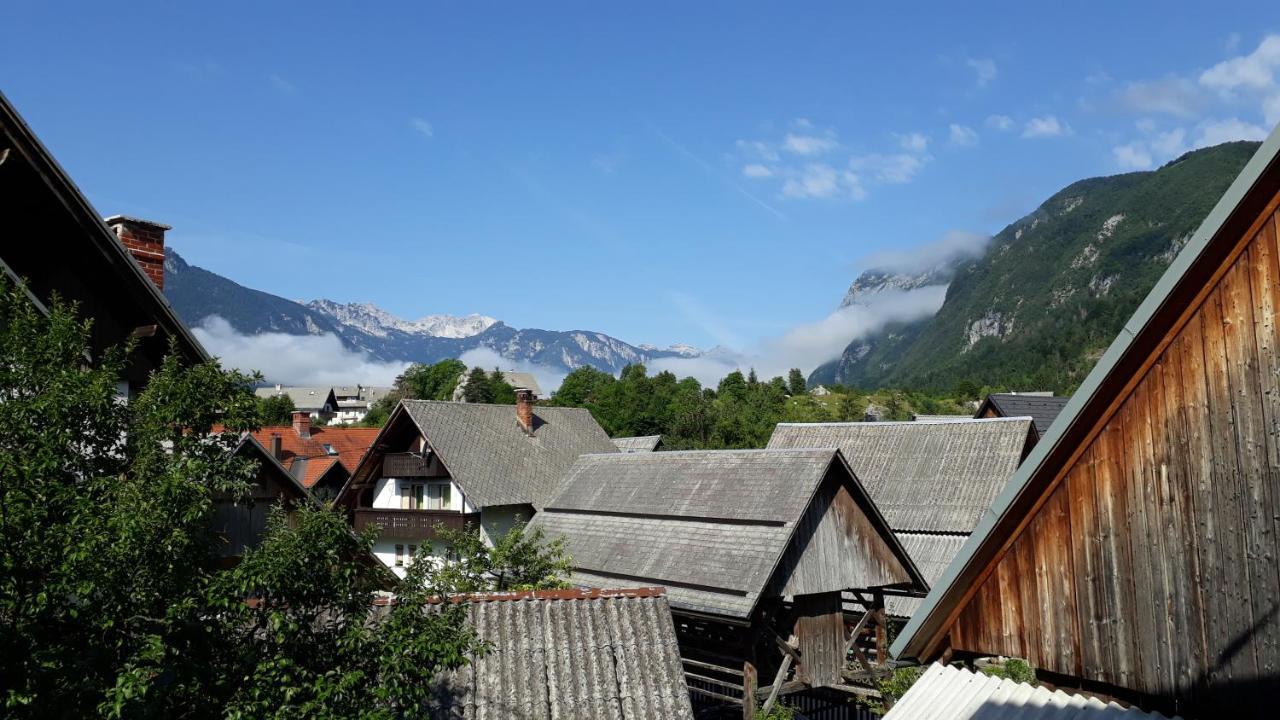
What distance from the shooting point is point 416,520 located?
124 feet

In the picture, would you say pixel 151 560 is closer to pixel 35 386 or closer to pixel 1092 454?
pixel 35 386

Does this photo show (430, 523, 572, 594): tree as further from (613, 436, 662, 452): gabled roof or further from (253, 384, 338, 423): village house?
(253, 384, 338, 423): village house

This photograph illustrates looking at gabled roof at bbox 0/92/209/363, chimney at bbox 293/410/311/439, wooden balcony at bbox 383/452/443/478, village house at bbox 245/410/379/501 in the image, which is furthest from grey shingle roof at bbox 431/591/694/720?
chimney at bbox 293/410/311/439

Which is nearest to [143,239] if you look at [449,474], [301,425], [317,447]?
[449,474]

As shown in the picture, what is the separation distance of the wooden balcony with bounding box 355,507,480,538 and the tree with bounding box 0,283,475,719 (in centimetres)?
2913

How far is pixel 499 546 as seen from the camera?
75.6 feet

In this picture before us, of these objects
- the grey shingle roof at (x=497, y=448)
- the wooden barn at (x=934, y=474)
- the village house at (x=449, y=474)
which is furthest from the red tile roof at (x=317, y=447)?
the wooden barn at (x=934, y=474)

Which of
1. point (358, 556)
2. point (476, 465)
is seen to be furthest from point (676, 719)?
point (476, 465)

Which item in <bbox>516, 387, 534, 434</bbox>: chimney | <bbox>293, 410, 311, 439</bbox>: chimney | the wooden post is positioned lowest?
the wooden post

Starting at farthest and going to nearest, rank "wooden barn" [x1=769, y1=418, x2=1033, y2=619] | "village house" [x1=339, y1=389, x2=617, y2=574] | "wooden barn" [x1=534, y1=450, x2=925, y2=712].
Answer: "village house" [x1=339, y1=389, x2=617, y2=574] → "wooden barn" [x1=769, y1=418, x2=1033, y2=619] → "wooden barn" [x1=534, y1=450, x2=925, y2=712]

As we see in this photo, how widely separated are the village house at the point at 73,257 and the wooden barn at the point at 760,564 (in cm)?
1254

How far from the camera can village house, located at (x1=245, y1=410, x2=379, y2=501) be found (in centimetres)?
5344

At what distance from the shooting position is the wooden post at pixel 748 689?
19614mm

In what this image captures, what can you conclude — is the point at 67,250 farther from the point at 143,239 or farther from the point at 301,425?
the point at 301,425
